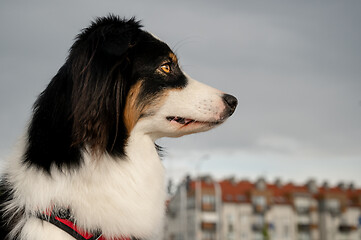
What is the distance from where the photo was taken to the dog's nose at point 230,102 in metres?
3.70

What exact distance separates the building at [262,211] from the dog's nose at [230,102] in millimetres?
69053

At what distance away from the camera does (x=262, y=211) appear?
259ft

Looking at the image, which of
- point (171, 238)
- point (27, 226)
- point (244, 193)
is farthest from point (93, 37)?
point (171, 238)

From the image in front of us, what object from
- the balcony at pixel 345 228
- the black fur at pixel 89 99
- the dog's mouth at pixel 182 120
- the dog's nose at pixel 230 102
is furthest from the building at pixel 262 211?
the black fur at pixel 89 99

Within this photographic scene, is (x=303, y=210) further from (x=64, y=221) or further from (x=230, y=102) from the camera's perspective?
(x=64, y=221)

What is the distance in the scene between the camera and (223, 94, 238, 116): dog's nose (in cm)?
370

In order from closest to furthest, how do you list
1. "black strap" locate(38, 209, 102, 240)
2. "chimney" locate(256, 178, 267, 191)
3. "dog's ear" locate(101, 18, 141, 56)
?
"black strap" locate(38, 209, 102, 240) → "dog's ear" locate(101, 18, 141, 56) → "chimney" locate(256, 178, 267, 191)

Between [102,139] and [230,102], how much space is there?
1178 mm

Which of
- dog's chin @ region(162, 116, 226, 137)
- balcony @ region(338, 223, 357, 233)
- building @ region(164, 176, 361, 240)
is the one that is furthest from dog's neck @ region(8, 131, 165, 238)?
balcony @ region(338, 223, 357, 233)

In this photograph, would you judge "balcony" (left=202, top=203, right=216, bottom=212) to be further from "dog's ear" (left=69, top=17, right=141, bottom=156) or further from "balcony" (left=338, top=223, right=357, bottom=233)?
"dog's ear" (left=69, top=17, right=141, bottom=156)

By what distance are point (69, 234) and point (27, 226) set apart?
0.29 meters

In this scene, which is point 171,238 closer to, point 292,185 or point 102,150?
point 292,185

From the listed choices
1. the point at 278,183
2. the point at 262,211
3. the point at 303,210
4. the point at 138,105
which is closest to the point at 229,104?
the point at 138,105

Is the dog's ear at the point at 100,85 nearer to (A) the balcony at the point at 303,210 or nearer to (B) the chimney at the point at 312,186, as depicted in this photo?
(A) the balcony at the point at 303,210
